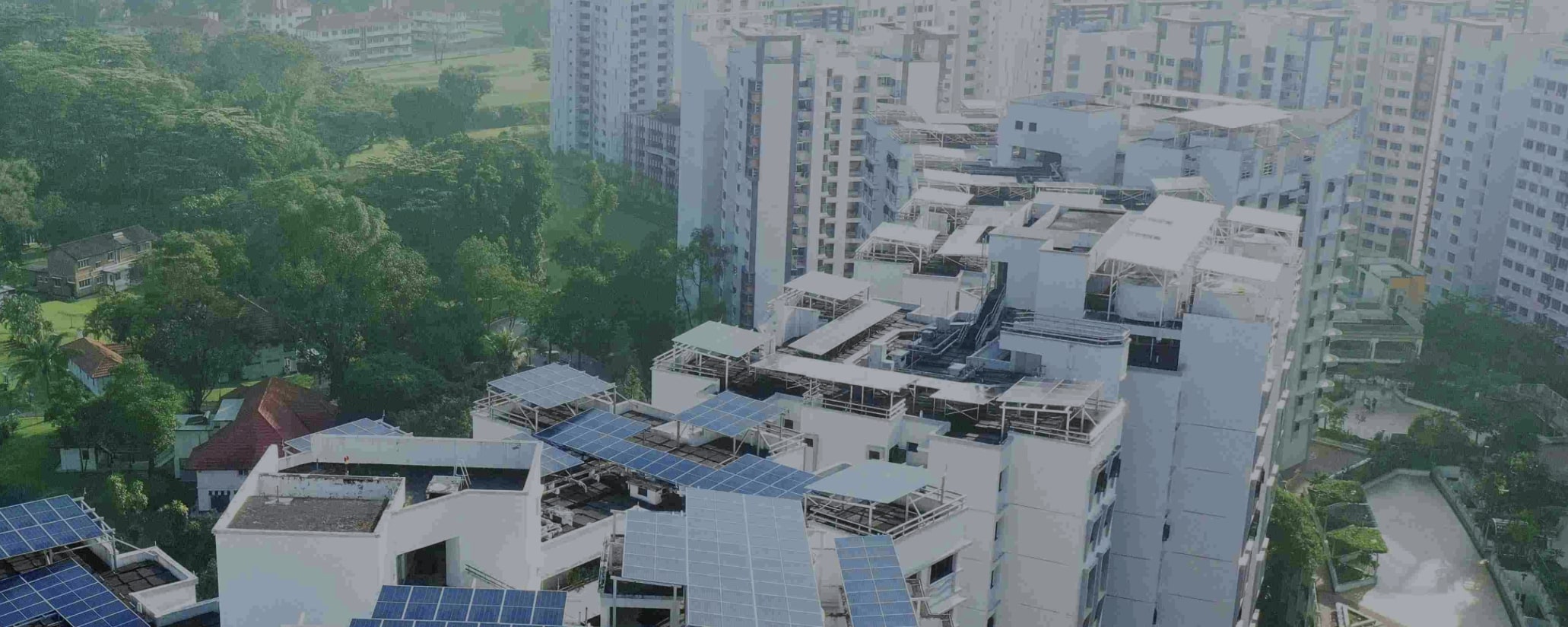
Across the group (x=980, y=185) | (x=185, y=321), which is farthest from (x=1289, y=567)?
(x=185, y=321)

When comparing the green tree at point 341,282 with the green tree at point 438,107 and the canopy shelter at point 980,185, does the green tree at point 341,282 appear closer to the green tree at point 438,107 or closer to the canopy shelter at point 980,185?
the canopy shelter at point 980,185

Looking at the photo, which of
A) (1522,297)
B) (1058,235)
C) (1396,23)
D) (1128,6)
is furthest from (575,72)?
(1058,235)

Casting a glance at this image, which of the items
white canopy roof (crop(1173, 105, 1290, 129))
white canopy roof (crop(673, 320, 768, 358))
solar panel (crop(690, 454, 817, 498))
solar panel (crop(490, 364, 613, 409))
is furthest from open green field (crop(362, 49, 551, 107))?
solar panel (crop(690, 454, 817, 498))

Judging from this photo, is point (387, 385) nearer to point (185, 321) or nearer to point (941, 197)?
point (185, 321)

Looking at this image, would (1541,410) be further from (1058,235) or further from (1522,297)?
(1058,235)

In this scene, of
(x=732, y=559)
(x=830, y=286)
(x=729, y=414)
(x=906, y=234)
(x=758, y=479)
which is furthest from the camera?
(x=906, y=234)

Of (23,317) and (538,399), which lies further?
(23,317)

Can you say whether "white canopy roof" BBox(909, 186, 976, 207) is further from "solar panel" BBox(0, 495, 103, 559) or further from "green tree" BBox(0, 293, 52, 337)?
"green tree" BBox(0, 293, 52, 337)
